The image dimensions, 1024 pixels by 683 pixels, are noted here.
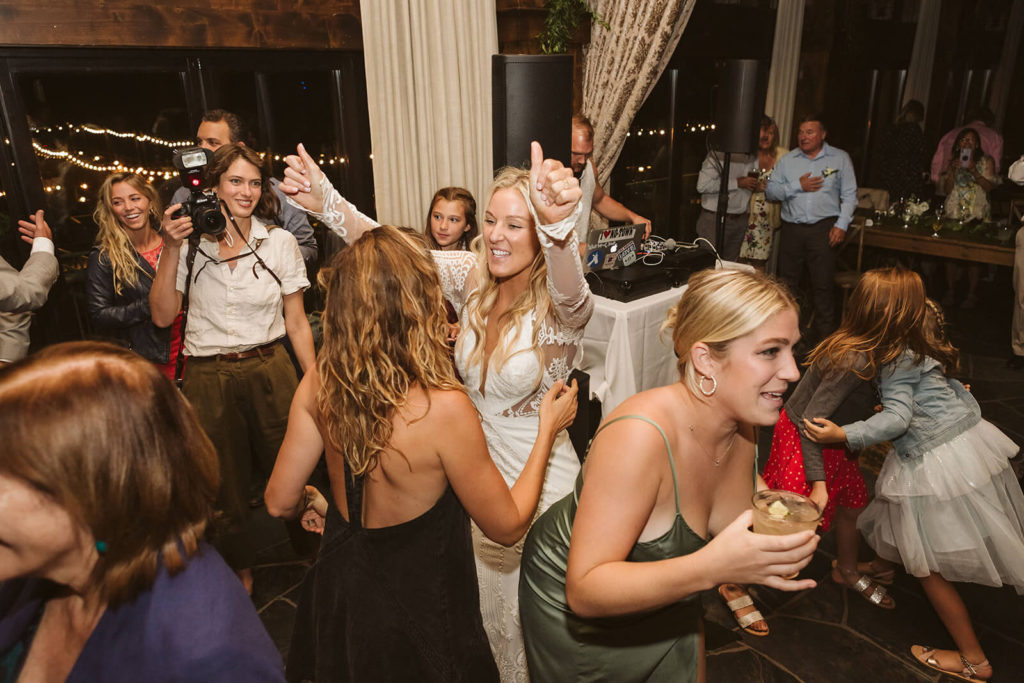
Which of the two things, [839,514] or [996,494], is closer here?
[996,494]

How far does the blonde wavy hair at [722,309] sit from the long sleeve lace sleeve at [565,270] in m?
0.42

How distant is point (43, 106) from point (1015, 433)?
5.14 m

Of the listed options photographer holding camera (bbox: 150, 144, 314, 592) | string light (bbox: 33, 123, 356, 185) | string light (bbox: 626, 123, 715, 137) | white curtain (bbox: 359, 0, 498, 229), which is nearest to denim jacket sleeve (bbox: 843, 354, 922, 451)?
photographer holding camera (bbox: 150, 144, 314, 592)

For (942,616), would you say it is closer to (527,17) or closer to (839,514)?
(839,514)

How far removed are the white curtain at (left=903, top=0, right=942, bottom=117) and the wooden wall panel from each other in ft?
26.7

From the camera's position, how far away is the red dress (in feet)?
7.65

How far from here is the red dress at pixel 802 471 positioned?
91.8 inches

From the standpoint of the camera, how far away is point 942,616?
7.23ft

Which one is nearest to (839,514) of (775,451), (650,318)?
(775,451)

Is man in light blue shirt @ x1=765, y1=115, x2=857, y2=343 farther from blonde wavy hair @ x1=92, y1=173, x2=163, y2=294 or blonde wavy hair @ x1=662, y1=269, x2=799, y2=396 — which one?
blonde wavy hair @ x1=92, y1=173, x2=163, y2=294

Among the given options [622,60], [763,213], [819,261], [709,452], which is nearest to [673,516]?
[709,452]

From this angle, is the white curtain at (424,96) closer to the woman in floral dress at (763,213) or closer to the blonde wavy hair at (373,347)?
the woman in floral dress at (763,213)

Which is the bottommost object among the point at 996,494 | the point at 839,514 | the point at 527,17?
the point at 839,514

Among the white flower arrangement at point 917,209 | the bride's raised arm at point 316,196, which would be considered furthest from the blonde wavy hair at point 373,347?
the white flower arrangement at point 917,209
